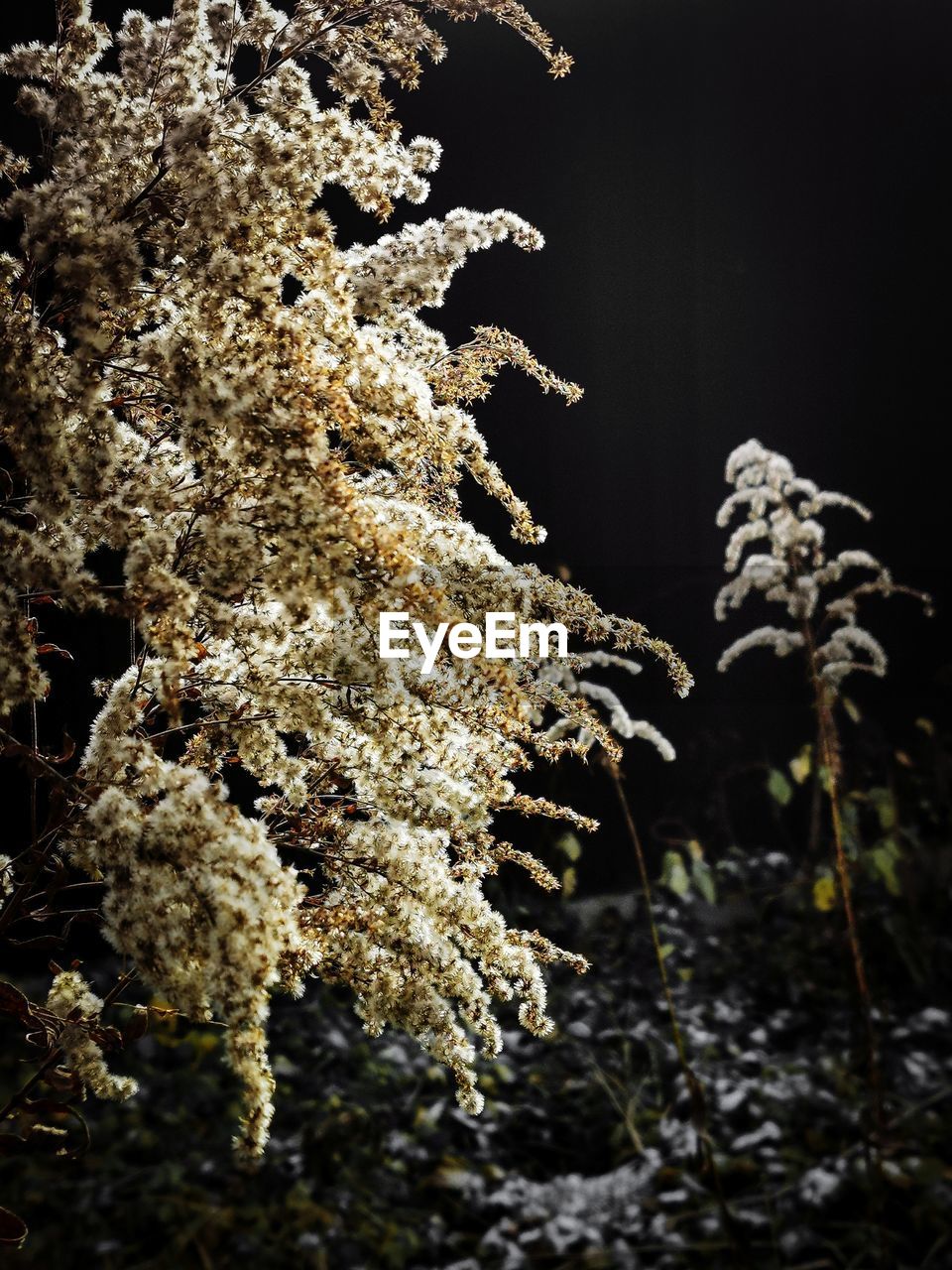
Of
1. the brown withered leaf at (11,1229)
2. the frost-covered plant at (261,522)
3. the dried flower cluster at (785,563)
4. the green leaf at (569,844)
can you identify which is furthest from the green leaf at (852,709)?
the brown withered leaf at (11,1229)

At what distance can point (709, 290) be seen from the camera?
8.28 ft

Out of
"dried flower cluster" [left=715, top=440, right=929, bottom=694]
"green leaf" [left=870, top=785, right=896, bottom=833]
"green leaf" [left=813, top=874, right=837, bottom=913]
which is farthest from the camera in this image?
"green leaf" [left=870, top=785, right=896, bottom=833]

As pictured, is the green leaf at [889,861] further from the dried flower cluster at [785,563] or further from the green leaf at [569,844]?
the green leaf at [569,844]

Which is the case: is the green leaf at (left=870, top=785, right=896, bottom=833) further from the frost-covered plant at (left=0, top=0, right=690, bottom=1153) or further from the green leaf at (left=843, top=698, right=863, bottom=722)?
the frost-covered plant at (left=0, top=0, right=690, bottom=1153)

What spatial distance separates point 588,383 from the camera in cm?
252

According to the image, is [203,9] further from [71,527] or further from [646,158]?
[646,158]

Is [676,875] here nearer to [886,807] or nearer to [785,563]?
[886,807]

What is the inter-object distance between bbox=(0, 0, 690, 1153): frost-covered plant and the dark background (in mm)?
1325

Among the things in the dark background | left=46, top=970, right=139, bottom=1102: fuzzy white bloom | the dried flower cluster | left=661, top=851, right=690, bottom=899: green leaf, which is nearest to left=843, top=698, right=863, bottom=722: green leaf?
the dried flower cluster

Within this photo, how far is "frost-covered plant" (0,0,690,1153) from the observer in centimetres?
77

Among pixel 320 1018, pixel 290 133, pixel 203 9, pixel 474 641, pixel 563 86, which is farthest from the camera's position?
pixel 563 86

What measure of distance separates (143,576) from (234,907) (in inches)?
9.9

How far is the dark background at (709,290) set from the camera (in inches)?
95.0

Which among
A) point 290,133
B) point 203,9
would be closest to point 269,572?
point 290,133
